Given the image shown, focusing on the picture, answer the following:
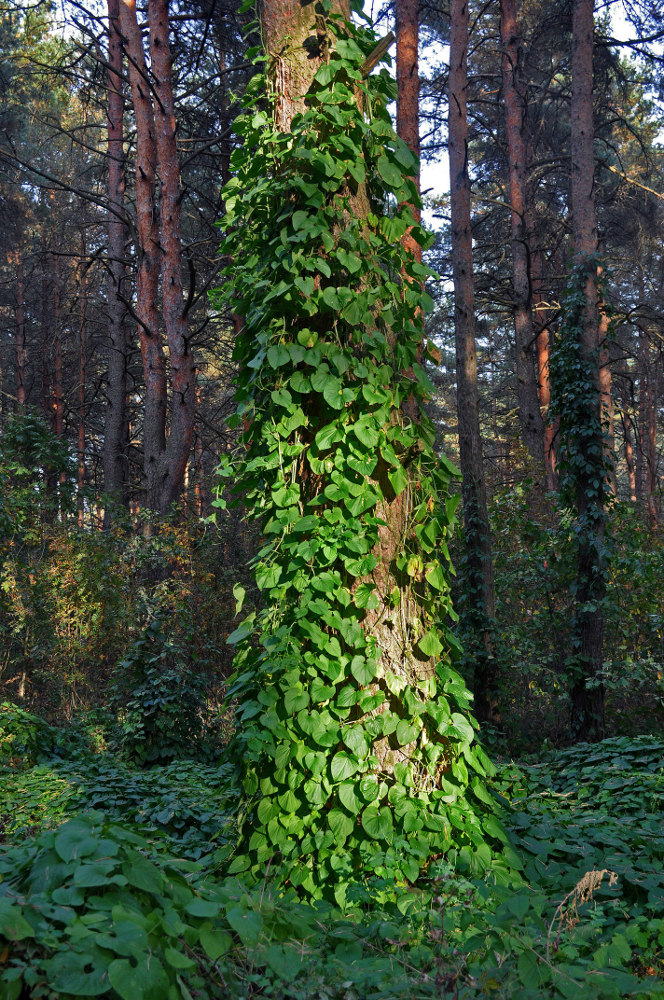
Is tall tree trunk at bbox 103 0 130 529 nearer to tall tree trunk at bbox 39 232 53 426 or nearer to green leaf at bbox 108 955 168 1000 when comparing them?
tall tree trunk at bbox 39 232 53 426

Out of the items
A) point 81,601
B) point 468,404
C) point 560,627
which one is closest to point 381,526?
point 468,404

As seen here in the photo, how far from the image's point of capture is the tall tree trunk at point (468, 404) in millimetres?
8438

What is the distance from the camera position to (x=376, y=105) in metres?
3.81

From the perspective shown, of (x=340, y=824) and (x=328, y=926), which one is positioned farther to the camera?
(x=340, y=824)

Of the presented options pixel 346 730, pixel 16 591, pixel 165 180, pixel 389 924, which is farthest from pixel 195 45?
pixel 389 924

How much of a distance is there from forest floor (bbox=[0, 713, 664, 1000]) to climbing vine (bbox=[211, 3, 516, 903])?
26cm

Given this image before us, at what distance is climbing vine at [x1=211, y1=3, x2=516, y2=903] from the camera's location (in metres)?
3.23

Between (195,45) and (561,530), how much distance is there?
982 cm

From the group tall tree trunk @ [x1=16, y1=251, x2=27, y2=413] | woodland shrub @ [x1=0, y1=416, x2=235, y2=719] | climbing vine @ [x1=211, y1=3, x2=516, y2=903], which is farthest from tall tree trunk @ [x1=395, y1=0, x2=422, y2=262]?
tall tree trunk @ [x1=16, y1=251, x2=27, y2=413]

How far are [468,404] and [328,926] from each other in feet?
23.8

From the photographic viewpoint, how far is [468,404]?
9.22 m

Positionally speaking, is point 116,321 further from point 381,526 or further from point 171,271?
point 381,526

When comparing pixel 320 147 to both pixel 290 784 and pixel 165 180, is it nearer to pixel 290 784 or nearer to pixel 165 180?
pixel 290 784

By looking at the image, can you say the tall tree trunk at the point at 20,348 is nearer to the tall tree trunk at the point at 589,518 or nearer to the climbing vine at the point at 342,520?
the tall tree trunk at the point at 589,518
